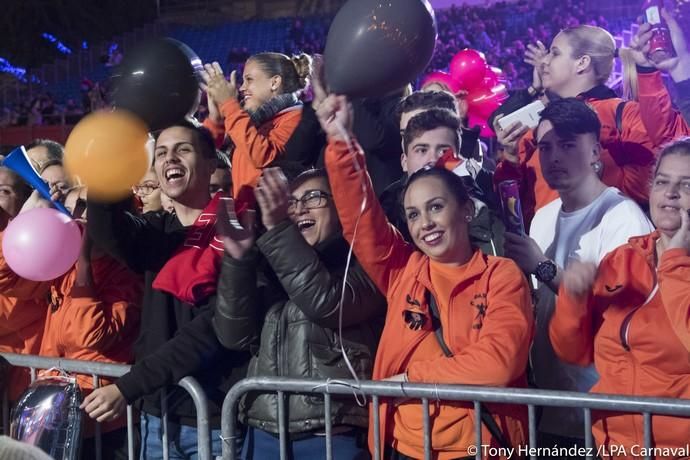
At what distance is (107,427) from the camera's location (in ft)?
10.3

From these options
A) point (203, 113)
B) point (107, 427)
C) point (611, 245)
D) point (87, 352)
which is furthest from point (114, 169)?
point (203, 113)

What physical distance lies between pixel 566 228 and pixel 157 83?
145 centimetres

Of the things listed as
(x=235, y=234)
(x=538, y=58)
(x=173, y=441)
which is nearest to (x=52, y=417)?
(x=173, y=441)

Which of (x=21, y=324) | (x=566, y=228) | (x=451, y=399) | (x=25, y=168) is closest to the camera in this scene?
(x=451, y=399)

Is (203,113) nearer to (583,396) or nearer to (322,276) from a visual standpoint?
(322,276)

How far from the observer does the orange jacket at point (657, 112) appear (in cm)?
316

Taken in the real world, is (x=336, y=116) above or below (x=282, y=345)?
above

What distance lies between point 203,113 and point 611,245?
17.3 feet

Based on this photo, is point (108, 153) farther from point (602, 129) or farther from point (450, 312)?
point (602, 129)

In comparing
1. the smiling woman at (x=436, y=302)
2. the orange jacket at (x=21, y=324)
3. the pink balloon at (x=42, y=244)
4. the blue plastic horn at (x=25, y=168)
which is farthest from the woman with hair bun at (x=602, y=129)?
the orange jacket at (x=21, y=324)

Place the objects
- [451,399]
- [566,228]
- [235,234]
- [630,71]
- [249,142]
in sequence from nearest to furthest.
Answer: [451,399]
[235,234]
[566,228]
[630,71]
[249,142]

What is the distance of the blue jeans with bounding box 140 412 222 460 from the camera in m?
2.92

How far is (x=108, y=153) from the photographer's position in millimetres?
2846

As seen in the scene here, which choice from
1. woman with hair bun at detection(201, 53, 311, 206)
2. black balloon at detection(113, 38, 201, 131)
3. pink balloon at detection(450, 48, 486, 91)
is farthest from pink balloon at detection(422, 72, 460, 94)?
black balloon at detection(113, 38, 201, 131)
